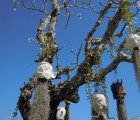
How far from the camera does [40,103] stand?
4277mm

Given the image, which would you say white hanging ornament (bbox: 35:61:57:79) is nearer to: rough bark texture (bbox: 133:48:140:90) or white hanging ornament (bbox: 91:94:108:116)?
white hanging ornament (bbox: 91:94:108:116)

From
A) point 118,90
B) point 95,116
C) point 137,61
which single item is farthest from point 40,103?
point 137,61

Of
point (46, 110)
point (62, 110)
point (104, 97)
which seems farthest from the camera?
point (62, 110)

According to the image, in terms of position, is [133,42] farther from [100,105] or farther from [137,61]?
[100,105]

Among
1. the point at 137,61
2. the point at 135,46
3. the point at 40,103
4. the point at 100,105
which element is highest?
the point at 135,46

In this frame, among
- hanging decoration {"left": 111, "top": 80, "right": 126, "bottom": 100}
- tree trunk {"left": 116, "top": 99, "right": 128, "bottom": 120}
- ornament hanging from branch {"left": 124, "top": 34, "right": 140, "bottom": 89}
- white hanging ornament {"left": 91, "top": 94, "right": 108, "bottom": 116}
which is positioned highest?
ornament hanging from branch {"left": 124, "top": 34, "right": 140, "bottom": 89}

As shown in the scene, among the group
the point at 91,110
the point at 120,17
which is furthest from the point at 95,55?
the point at 91,110

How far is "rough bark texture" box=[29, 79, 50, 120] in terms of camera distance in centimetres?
425

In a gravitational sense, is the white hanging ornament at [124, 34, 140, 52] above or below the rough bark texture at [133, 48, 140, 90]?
above

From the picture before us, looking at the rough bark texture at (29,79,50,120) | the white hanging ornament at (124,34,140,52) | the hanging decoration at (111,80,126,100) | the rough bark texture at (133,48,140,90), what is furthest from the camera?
the rough bark texture at (29,79,50,120)

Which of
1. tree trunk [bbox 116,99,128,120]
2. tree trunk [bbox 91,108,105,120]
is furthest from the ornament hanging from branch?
tree trunk [bbox 91,108,105,120]

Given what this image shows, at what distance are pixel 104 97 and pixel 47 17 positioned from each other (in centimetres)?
270

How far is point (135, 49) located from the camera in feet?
11.7

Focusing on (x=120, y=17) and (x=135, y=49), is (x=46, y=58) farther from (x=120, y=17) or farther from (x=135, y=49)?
(x=135, y=49)
